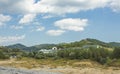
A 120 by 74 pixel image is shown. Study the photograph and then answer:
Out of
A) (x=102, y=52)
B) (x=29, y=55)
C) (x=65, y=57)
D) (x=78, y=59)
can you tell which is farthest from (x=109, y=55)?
(x=29, y=55)

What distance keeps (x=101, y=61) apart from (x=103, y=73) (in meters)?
38.4

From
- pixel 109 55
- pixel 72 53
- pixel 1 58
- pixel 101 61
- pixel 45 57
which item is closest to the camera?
pixel 101 61

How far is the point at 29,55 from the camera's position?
553ft

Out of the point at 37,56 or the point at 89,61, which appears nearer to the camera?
the point at 89,61

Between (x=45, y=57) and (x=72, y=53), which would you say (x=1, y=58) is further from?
(x=72, y=53)

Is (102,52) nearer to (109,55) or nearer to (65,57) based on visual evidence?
(109,55)

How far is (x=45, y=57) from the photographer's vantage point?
504 ft

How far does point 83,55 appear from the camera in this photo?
4936 inches

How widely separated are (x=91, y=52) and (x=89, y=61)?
8.64 metres

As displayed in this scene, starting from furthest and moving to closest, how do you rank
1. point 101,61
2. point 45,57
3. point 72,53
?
point 45,57
point 72,53
point 101,61

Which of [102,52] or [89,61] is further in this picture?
[102,52]

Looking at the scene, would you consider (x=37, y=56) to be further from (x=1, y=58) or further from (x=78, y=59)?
(x=78, y=59)

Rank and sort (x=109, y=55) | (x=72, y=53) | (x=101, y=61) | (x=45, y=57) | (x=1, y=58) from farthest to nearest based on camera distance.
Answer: (x=1, y=58), (x=45, y=57), (x=72, y=53), (x=109, y=55), (x=101, y=61)

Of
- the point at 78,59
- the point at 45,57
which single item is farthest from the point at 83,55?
the point at 45,57
